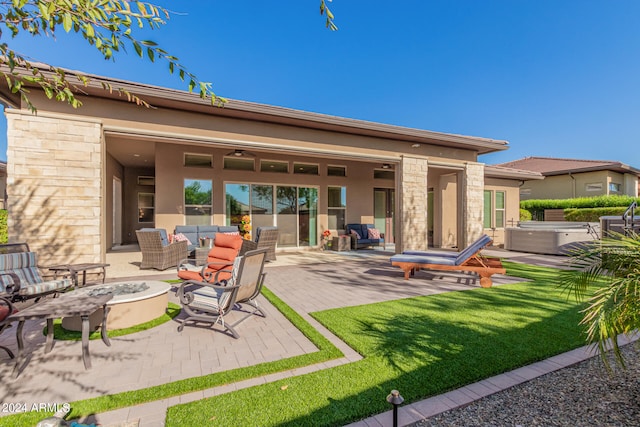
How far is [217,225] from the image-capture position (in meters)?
10.2

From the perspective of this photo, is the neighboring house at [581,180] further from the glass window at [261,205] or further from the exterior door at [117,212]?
the exterior door at [117,212]

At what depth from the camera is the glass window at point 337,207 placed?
12.3 m

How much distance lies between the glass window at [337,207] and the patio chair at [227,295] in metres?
8.16

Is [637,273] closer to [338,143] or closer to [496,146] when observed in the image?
[338,143]

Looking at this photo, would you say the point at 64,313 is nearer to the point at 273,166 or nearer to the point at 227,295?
the point at 227,295

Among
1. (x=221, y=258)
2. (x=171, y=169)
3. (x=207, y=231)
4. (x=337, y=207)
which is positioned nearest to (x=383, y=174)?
(x=337, y=207)

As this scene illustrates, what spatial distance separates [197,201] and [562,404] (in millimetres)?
10278

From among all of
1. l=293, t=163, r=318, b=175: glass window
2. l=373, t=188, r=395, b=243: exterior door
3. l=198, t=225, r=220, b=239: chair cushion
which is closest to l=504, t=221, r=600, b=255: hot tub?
l=373, t=188, r=395, b=243: exterior door

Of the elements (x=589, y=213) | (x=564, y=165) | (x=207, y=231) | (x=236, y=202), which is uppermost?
(x=564, y=165)

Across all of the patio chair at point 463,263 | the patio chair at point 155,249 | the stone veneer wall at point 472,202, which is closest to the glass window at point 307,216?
the patio chair at point 155,249

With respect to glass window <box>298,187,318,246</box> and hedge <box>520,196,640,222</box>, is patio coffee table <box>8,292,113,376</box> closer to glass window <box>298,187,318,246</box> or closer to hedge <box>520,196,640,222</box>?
glass window <box>298,187,318,246</box>

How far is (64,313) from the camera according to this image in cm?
277

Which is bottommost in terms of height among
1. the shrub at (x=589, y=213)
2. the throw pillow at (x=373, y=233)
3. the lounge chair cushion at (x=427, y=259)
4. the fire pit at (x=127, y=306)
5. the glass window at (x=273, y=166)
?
the fire pit at (x=127, y=306)

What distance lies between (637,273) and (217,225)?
1009cm
